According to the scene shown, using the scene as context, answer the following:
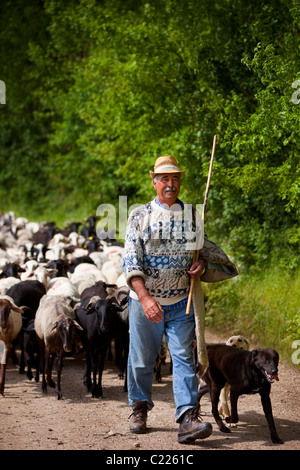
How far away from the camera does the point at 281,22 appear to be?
1059 centimetres

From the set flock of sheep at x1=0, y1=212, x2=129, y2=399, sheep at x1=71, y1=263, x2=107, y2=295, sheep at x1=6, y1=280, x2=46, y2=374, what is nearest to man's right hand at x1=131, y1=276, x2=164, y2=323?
flock of sheep at x1=0, y1=212, x2=129, y2=399

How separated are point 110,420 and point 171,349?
1519 mm

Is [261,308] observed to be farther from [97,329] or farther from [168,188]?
[168,188]

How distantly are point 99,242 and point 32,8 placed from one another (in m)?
17.5

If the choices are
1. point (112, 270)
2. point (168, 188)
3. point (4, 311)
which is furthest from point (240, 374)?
point (112, 270)

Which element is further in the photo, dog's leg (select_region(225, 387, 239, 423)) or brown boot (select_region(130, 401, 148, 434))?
dog's leg (select_region(225, 387, 239, 423))

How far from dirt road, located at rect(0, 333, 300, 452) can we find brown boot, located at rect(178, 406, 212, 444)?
0.09 meters

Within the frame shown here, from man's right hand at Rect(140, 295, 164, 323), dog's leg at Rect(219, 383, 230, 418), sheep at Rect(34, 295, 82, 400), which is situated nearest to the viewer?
man's right hand at Rect(140, 295, 164, 323)

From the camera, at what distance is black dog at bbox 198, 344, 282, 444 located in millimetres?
6258

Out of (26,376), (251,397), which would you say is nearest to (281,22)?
(251,397)

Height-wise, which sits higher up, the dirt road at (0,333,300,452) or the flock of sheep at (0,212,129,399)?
the flock of sheep at (0,212,129,399)

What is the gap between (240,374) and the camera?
257 inches

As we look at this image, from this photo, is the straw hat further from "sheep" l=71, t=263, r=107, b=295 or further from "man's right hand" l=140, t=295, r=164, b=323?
"sheep" l=71, t=263, r=107, b=295

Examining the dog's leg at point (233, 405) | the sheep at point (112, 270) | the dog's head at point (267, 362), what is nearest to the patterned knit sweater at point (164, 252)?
the dog's head at point (267, 362)
